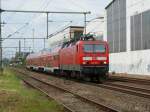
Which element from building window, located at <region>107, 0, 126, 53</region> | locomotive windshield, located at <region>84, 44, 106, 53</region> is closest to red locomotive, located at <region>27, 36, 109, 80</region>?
locomotive windshield, located at <region>84, 44, 106, 53</region>

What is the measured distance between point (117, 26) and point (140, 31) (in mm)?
8957

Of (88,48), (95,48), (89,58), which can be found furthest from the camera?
(95,48)

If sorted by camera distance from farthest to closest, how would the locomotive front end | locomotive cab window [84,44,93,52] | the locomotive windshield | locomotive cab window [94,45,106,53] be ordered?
1. locomotive cab window [94,45,106,53]
2. the locomotive windshield
3. locomotive cab window [84,44,93,52]
4. the locomotive front end

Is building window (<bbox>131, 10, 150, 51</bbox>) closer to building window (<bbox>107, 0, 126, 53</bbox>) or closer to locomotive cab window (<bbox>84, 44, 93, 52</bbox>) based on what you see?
building window (<bbox>107, 0, 126, 53</bbox>)

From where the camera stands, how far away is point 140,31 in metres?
49.5

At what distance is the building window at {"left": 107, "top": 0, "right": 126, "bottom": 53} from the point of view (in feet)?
183

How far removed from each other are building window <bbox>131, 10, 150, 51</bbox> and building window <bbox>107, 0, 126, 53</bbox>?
3354mm

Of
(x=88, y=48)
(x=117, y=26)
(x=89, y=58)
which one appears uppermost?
(x=117, y=26)

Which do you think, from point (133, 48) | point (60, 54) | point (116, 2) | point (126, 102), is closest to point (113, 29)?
point (116, 2)

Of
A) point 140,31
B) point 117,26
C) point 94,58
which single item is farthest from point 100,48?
point 117,26

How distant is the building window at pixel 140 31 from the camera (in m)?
47.7

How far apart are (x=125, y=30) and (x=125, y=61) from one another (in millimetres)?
3853

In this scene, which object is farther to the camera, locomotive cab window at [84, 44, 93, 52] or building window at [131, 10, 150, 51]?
building window at [131, 10, 150, 51]

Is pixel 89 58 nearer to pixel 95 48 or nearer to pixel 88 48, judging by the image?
pixel 88 48
